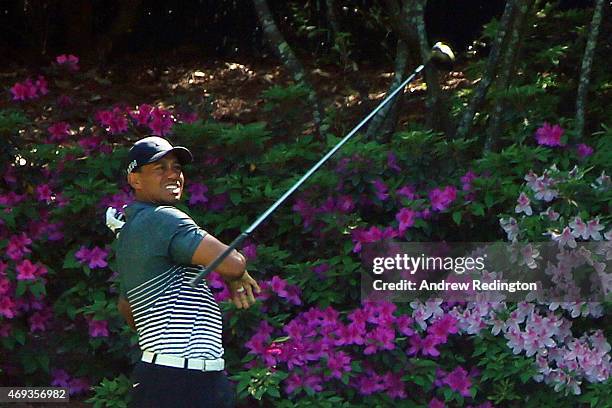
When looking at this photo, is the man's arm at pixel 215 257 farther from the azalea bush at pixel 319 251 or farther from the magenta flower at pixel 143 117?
the magenta flower at pixel 143 117

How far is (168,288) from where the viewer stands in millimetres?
4043

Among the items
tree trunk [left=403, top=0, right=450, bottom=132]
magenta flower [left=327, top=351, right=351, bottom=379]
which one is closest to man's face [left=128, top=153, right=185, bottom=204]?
magenta flower [left=327, top=351, right=351, bottom=379]

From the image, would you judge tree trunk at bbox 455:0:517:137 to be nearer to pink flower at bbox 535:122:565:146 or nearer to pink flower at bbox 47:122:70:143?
pink flower at bbox 535:122:565:146

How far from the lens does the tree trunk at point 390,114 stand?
23.3 ft

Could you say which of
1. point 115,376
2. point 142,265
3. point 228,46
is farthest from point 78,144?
point 228,46

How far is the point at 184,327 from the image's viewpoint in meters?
4.02

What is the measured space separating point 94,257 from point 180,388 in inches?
84.4

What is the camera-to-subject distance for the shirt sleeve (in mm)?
3932

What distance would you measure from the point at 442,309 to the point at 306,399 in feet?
2.61

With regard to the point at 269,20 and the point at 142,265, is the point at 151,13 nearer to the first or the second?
the point at 269,20

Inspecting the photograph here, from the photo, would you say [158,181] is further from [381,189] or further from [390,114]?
[390,114]

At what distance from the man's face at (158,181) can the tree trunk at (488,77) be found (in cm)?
301

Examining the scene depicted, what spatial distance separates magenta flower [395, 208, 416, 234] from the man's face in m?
1.96

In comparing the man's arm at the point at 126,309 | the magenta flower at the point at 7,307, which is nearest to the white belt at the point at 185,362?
the man's arm at the point at 126,309
